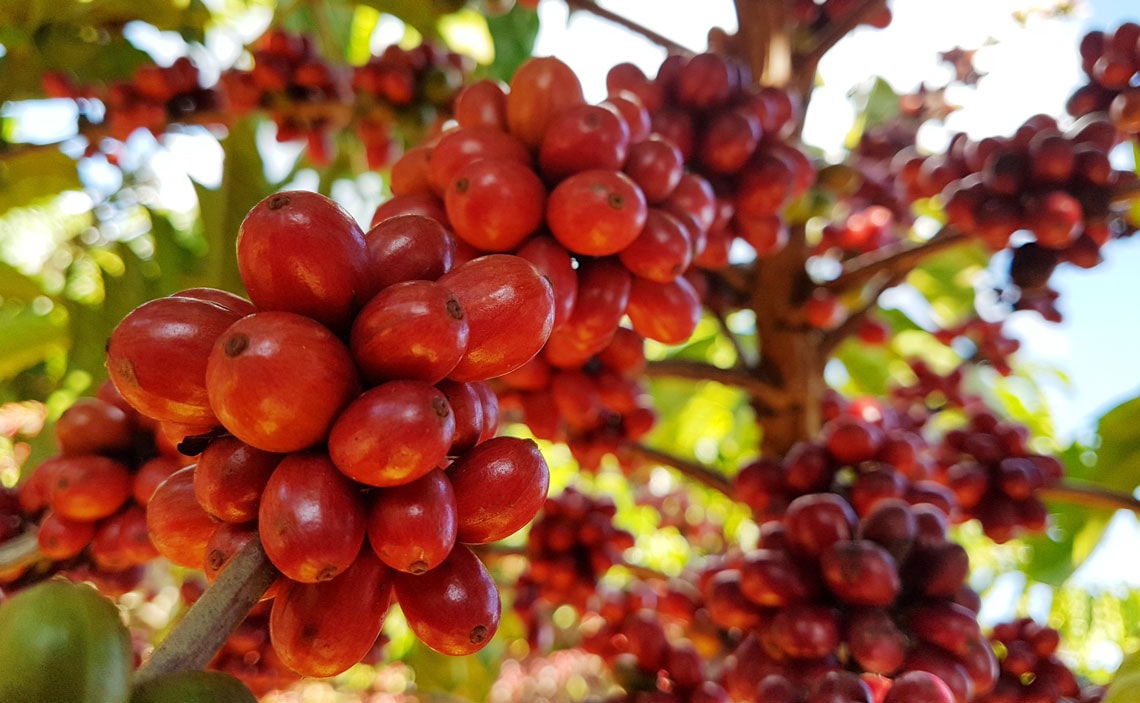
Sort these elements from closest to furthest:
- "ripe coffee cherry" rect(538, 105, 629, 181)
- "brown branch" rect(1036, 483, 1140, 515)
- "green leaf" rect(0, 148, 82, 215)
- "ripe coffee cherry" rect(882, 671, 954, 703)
→ "ripe coffee cherry" rect(882, 671, 954, 703) → "ripe coffee cherry" rect(538, 105, 629, 181) → "brown branch" rect(1036, 483, 1140, 515) → "green leaf" rect(0, 148, 82, 215)

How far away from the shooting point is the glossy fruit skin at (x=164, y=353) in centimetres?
66

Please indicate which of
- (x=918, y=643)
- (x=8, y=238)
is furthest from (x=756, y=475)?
(x=8, y=238)

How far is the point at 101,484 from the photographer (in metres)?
1.20

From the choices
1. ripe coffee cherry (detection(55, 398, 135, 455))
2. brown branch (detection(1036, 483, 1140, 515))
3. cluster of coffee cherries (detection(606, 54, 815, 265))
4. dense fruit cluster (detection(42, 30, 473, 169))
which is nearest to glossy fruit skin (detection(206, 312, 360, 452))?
ripe coffee cherry (detection(55, 398, 135, 455))

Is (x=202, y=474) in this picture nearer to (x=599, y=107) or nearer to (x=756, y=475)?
(x=599, y=107)

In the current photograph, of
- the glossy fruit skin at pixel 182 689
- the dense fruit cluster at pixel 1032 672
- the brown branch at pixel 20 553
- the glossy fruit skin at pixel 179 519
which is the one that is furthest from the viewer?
the dense fruit cluster at pixel 1032 672

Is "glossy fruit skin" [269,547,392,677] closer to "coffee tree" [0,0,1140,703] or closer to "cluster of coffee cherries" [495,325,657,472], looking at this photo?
"coffee tree" [0,0,1140,703]

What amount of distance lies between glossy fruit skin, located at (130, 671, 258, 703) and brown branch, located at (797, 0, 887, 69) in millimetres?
1893

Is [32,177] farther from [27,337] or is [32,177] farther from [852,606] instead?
[852,606]

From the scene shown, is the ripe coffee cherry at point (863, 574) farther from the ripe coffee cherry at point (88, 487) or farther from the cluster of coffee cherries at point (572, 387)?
the ripe coffee cherry at point (88, 487)

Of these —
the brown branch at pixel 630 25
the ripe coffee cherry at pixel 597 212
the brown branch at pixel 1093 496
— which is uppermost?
the brown branch at pixel 630 25

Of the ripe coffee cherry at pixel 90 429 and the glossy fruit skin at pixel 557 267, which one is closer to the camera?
the glossy fruit skin at pixel 557 267

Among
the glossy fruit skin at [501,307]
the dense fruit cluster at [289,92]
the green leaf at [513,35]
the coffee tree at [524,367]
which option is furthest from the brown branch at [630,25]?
the glossy fruit skin at [501,307]

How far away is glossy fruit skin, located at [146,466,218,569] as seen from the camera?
0.75m
